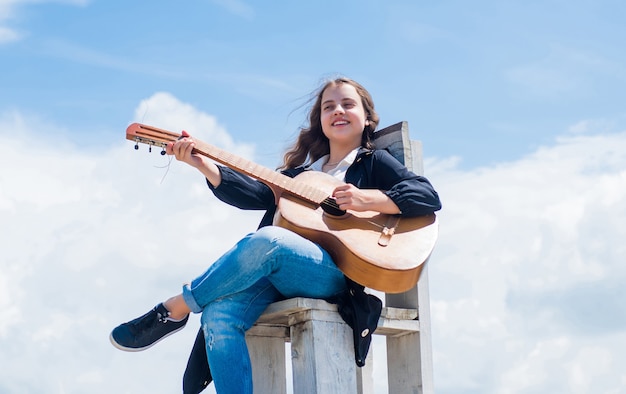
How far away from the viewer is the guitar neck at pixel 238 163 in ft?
13.6

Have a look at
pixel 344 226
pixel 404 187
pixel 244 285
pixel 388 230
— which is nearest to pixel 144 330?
pixel 244 285

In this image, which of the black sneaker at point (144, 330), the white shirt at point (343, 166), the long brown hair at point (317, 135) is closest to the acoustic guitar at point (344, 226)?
the white shirt at point (343, 166)

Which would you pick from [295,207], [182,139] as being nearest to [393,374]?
[295,207]

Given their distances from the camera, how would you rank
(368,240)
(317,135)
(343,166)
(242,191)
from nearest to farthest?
(368,240)
(242,191)
(343,166)
(317,135)

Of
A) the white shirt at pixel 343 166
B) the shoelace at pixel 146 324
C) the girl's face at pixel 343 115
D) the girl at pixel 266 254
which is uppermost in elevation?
the girl's face at pixel 343 115

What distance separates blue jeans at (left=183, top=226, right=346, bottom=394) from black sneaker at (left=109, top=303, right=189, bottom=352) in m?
0.17

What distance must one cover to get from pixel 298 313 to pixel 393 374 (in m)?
0.73

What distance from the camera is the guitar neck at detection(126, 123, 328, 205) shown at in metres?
4.15

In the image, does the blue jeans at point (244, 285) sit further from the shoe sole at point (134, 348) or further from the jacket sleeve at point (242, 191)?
the jacket sleeve at point (242, 191)

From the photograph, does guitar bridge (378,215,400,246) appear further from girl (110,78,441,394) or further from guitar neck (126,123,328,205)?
guitar neck (126,123,328,205)

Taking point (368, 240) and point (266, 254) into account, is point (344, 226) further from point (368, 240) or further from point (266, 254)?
point (266, 254)

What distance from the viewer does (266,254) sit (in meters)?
3.76

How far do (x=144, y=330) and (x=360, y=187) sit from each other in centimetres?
112

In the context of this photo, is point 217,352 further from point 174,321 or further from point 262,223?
point 262,223
